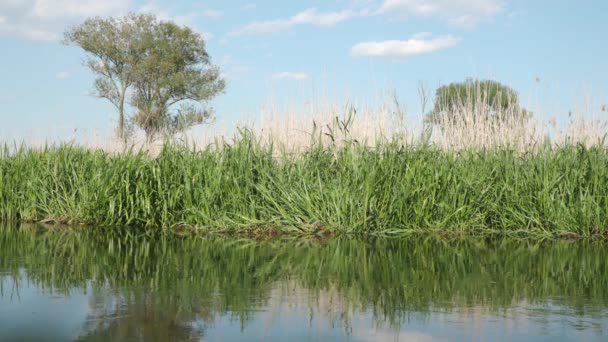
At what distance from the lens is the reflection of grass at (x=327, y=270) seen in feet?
12.4

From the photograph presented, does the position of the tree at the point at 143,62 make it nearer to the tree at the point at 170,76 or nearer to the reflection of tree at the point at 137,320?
the tree at the point at 170,76

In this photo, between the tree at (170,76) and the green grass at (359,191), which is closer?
the green grass at (359,191)

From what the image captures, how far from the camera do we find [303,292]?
3.97 meters

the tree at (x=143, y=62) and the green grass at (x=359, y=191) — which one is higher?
the tree at (x=143, y=62)

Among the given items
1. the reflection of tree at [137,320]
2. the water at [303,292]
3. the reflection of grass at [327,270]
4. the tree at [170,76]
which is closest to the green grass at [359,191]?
the reflection of grass at [327,270]

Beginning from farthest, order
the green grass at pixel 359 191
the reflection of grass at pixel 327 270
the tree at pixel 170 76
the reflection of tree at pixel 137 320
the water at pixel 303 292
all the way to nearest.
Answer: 1. the tree at pixel 170 76
2. the green grass at pixel 359 191
3. the reflection of grass at pixel 327 270
4. the water at pixel 303 292
5. the reflection of tree at pixel 137 320

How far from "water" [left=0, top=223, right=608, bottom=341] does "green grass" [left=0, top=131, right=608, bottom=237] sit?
79 centimetres

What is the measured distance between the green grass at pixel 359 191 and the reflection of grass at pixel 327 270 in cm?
61

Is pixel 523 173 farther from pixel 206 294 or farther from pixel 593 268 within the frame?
pixel 206 294

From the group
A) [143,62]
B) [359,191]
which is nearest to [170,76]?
[143,62]

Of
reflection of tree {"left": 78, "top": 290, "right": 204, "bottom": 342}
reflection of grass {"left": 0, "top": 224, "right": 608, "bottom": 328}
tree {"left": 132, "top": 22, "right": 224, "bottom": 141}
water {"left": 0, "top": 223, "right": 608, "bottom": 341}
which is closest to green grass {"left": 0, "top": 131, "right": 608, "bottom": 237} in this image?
reflection of grass {"left": 0, "top": 224, "right": 608, "bottom": 328}

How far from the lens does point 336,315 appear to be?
133 inches

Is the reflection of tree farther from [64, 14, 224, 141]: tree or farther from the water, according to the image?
[64, 14, 224, 141]: tree

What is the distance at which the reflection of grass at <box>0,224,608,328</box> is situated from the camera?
3770 millimetres
